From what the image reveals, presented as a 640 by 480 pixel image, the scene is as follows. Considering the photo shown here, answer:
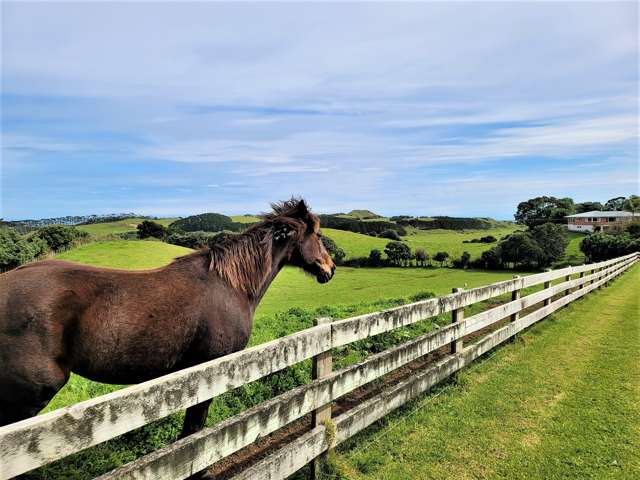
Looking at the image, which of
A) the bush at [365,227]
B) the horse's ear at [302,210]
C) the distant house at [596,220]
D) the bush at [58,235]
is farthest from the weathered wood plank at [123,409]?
the distant house at [596,220]

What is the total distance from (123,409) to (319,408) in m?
1.96

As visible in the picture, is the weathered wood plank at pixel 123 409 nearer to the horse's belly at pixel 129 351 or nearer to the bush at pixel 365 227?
the horse's belly at pixel 129 351

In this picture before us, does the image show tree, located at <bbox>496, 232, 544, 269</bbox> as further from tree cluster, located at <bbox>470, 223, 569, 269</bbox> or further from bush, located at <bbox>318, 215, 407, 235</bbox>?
bush, located at <bbox>318, 215, 407, 235</bbox>

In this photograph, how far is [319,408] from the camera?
376cm

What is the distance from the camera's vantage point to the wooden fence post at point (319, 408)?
3700mm

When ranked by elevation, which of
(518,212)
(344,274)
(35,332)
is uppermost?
(518,212)

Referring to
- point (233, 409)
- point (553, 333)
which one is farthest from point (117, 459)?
point (553, 333)

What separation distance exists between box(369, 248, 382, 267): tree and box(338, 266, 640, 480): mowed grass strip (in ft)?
131

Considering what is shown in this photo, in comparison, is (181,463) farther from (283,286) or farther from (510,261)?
(510,261)

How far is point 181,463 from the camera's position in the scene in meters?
2.53

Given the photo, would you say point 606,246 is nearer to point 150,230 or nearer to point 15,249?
point 150,230

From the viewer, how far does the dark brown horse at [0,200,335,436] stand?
2.79 m

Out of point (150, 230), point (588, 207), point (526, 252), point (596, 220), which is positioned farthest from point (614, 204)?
point (150, 230)

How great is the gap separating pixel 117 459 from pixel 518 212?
Result: 452ft
